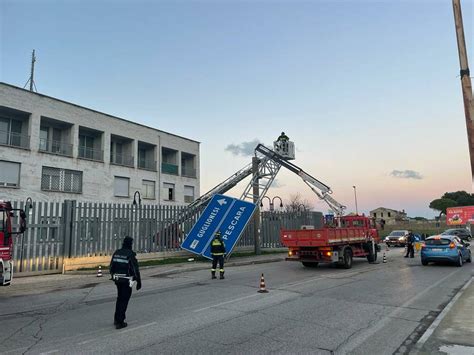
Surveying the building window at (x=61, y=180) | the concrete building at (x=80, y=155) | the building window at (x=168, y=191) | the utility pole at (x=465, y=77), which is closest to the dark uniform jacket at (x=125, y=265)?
the utility pole at (x=465, y=77)

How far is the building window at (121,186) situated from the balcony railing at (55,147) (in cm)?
547

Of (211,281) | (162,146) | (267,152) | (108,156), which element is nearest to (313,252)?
(211,281)

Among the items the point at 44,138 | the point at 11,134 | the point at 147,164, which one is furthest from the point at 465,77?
the point at 147,164

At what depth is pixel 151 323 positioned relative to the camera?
731cm

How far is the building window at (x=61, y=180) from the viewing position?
30.5 meters

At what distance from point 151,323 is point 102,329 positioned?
0.88 metres

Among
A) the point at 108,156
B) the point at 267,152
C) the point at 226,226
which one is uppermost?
the point at 108,156

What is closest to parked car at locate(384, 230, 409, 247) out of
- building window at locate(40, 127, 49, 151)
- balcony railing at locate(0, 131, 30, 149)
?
building window at locate(40, 127, 49, 151)

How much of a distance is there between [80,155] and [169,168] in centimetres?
1083

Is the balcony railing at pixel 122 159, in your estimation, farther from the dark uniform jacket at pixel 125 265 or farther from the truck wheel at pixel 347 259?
the dark uniform jacket at pixel 125 265

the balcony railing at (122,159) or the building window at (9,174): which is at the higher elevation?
the balcony railing at (122,159)

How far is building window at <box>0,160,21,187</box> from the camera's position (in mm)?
27734

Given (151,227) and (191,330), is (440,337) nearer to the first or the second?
(191,330)

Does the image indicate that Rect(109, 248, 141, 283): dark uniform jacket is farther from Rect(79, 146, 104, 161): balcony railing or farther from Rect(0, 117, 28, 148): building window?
Rect(79, 146, 104, 161): balcony railing
